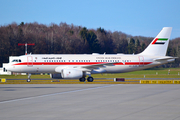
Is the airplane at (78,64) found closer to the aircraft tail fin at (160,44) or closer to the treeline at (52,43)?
the aircraft tail fin at (160,44)

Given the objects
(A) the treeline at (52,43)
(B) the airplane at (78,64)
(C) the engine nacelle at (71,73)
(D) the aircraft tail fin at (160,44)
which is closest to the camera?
(C) the engine nacelle at (71,73)

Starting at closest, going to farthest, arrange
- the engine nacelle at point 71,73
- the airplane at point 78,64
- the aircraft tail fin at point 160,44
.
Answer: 1. the engine nacelle at point 71,73
2. the airplane at point 78,64
3. the aircraft tail fin at point 160,44

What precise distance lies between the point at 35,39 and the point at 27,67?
6044 cm

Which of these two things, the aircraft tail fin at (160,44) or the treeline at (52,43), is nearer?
the aircraft tail fin at (160,44)

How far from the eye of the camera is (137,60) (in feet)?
139

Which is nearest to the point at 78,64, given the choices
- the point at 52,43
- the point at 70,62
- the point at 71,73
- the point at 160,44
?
the point at 70,62

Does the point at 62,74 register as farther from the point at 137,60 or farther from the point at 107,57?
the point at 137,60

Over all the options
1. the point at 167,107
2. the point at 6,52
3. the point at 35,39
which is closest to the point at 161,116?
the point at 167,107

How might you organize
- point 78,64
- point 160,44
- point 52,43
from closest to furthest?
point 78,64
point 160,44
point 52,43

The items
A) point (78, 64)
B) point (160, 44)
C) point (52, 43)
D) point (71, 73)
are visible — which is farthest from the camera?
point (52, 43)

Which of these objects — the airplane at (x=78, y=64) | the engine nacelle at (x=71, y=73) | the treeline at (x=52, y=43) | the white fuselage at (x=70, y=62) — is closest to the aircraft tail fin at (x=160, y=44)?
the airplane at (x=78, y=64)

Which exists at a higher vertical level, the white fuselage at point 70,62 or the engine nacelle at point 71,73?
the white fuselage at point 70,62

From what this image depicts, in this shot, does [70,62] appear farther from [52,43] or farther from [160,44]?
[52,43]

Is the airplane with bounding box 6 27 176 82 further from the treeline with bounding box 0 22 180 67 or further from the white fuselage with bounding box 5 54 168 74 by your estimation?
the treeline with bounding box 0 22 180 67
